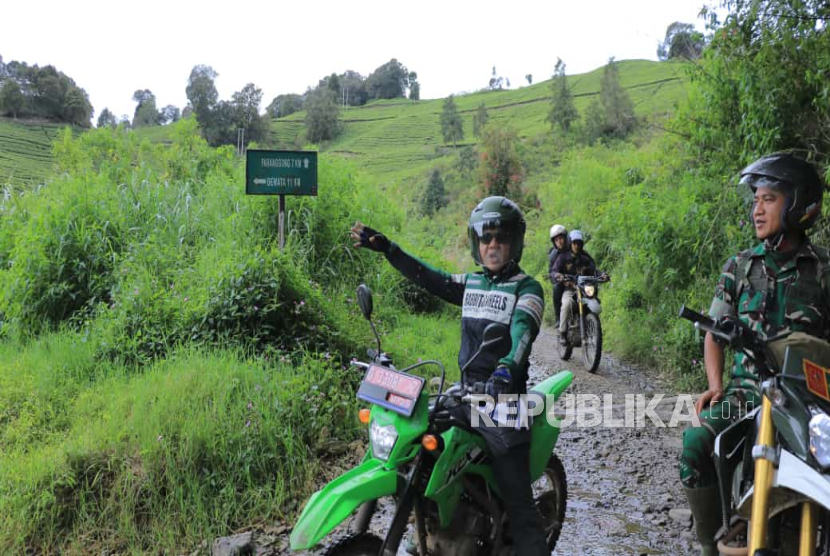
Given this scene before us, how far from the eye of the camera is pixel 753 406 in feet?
9.06

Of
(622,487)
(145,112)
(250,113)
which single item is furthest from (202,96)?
(622,487)

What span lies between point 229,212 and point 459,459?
244 inches

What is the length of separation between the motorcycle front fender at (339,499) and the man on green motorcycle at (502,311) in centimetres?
55

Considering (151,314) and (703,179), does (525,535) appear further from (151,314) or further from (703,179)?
(703,179)

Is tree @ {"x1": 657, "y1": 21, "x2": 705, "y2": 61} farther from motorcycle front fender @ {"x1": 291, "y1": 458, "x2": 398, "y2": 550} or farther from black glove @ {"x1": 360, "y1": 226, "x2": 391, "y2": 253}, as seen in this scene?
motorcycle front fender @ {"x1": 291, "y1": 458, "x2": 398, "y2": 550}

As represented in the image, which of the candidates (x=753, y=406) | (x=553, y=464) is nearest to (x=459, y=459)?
(x=553, y=464)

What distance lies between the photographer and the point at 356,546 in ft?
7.83

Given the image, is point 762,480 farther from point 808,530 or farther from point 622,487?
point 622,487

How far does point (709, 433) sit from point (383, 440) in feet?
5.02

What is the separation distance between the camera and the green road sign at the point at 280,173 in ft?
21.6

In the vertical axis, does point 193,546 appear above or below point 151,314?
below

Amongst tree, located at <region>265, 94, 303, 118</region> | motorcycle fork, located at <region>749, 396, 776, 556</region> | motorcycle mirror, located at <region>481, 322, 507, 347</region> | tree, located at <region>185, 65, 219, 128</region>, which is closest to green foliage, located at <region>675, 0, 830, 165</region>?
motorcycle fork, located at <region>749, 396, 776, 556</region>

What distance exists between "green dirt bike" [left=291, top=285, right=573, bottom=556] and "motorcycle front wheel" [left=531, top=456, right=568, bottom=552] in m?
0.69

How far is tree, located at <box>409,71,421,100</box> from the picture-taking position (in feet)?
385
